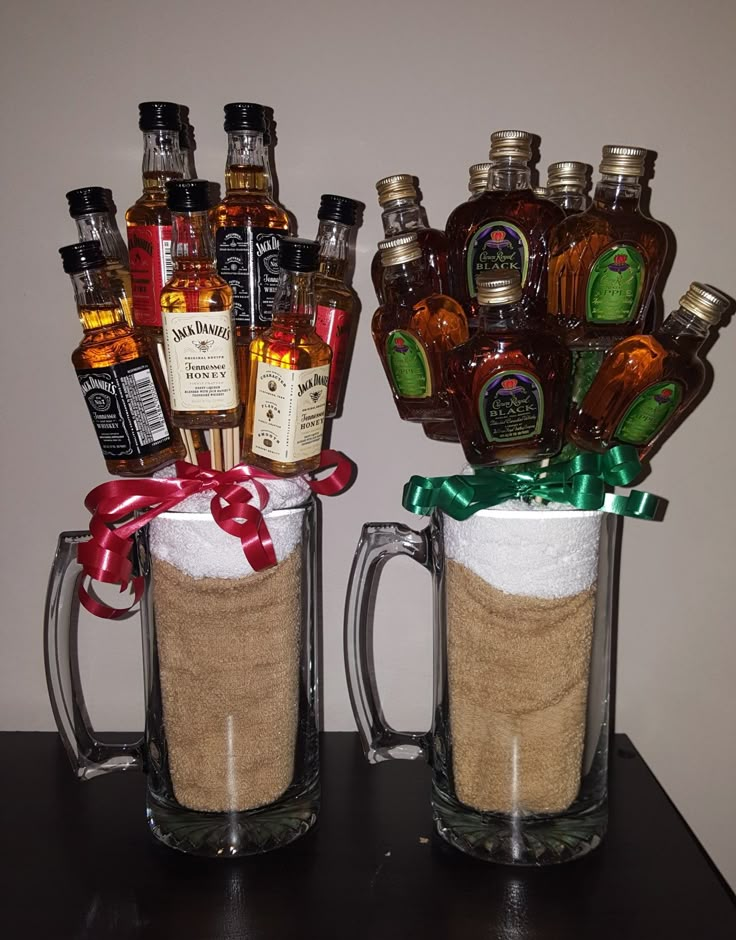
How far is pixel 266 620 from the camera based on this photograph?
790mm

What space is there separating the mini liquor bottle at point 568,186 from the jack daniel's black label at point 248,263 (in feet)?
0.88

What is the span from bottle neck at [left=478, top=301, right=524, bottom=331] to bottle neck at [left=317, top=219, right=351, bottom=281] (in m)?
0.17

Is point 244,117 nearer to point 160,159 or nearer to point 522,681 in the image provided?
point 160,159

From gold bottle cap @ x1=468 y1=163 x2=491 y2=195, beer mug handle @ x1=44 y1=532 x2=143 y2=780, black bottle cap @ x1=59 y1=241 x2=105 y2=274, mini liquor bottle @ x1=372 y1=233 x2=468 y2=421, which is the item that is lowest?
beer mug handle @ x1=44 y1=532 x2=143 y2=780

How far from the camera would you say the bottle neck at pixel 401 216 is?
815mm

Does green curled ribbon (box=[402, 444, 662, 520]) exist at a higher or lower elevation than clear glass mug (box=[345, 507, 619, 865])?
higher

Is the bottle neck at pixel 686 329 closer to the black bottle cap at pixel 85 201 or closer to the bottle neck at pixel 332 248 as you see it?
the bottle neck at pixel 332 248

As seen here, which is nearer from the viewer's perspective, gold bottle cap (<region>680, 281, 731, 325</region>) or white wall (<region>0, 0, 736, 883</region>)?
gold bottle cap (<region>680, 281, 731, 325</region>)

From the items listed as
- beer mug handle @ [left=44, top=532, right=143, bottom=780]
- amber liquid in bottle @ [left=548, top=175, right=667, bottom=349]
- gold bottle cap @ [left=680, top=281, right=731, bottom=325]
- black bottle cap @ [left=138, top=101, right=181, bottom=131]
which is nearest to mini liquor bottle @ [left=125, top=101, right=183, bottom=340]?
black bottle cap @ [left=138, top=101, right=181, bottom=131]

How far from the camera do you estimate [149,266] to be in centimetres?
79

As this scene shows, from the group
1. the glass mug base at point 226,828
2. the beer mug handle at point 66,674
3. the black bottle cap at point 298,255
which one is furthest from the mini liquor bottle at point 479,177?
the glass mug base at point 226,828

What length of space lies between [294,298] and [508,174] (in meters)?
0.23

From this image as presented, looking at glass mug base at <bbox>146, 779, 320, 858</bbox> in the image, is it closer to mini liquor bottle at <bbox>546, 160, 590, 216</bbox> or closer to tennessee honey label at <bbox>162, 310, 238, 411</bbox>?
tennessee honey label at <bbox>162, 310, 238, 411</bbox>

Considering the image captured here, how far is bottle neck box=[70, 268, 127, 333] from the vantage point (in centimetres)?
76
